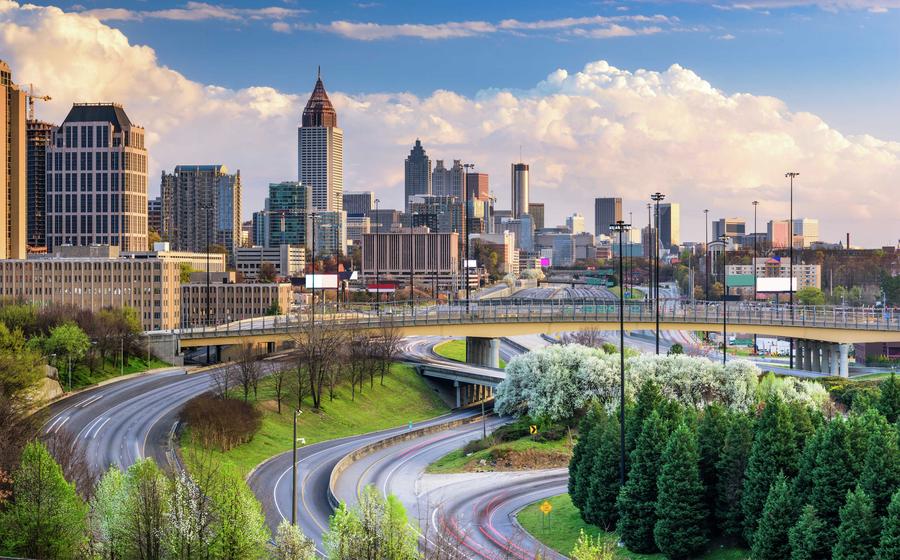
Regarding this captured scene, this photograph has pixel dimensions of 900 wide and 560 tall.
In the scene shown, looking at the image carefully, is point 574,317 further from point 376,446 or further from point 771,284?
point 376,446

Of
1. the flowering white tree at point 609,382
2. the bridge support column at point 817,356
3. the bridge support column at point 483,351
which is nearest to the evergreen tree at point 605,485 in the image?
the flowering white tree at point 609,382

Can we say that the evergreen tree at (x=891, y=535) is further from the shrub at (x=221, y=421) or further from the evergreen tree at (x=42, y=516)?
the shrub at (x=221, y=421)

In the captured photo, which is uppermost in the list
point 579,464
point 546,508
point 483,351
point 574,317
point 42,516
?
point 574,317

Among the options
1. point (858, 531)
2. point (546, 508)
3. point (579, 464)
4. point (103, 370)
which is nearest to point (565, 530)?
point (546, 508)

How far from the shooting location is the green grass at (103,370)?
84000 millimetres

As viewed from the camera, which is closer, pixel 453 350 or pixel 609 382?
pixel 609 382

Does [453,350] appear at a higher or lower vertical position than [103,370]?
lower

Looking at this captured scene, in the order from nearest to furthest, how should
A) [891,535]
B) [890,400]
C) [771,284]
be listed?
[891,535], [890,400], [771,284]

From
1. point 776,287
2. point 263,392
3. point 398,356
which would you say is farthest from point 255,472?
point 776,287

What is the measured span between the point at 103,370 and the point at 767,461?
63.1 metres

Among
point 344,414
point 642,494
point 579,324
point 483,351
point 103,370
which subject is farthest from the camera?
point 483,351

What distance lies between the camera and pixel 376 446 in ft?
249

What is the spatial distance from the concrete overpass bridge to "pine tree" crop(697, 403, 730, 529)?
62060 millimetres

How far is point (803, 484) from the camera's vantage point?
40156 mm
